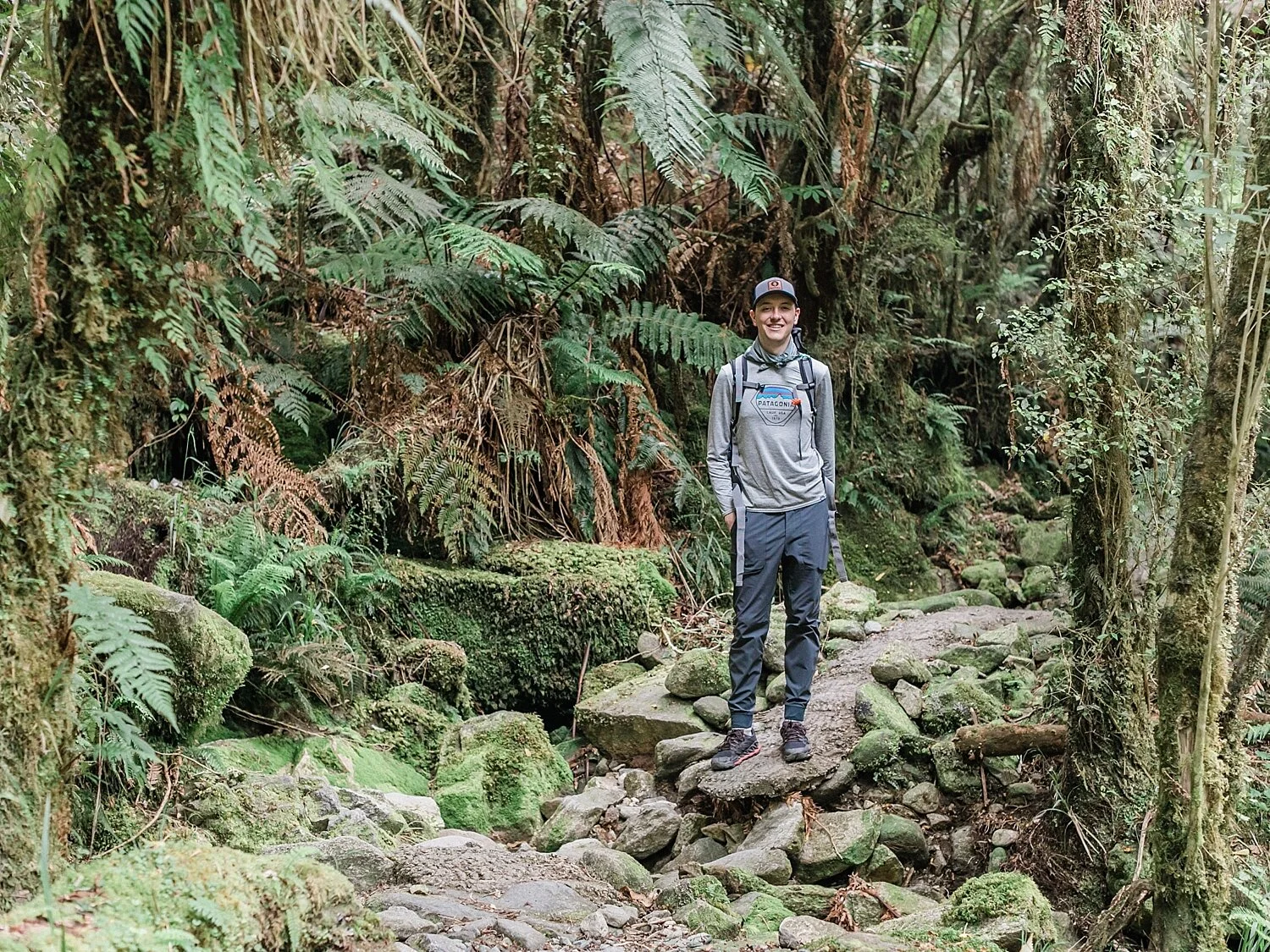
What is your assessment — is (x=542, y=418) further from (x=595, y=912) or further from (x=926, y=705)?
(x=595, y=912)

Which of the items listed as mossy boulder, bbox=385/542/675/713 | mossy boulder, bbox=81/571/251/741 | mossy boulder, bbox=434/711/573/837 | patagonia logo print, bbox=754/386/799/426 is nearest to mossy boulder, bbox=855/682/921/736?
patagonia logo print, bbox=754/386/799/426

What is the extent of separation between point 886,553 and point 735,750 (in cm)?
388

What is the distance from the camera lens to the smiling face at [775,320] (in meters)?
4.68

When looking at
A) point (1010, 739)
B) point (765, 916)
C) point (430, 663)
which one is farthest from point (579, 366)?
point (765, 916)

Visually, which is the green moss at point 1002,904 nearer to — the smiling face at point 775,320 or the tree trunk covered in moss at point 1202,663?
the tree trunk covered in moss at point 1202,663

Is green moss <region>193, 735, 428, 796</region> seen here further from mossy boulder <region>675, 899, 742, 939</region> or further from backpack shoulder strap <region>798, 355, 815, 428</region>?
backpack shoulder strap <region>798, 355, 815, 428</region>

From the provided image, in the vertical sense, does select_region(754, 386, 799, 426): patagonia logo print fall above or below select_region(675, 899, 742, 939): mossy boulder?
above

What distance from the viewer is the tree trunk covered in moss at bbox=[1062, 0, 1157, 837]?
396cm

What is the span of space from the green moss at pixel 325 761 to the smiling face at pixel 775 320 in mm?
2570

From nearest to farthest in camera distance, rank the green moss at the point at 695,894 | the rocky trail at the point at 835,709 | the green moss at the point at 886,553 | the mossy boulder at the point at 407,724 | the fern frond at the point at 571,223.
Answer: the green moss at the point at 695,894 < the rocky trail at the point at 835,709 < the mossy boulder at the point at 407,724 < the fern frond at the point at 571,223 < the green moss at the point at 886,553

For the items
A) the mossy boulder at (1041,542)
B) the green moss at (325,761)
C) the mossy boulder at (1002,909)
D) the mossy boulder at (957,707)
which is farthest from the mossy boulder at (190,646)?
the mossy boulder at (1041,542)

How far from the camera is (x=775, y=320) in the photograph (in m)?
4.70

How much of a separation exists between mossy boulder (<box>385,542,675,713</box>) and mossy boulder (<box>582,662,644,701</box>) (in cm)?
9

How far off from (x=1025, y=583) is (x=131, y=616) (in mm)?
6719
